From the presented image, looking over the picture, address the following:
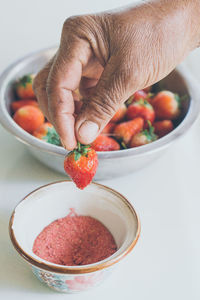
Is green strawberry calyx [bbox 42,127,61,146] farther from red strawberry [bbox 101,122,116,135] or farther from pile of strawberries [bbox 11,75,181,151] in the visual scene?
red strawberry [bbox 101,122,116,135]

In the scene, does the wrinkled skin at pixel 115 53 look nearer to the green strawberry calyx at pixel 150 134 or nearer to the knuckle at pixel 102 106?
the knuckle at pixel 102 106

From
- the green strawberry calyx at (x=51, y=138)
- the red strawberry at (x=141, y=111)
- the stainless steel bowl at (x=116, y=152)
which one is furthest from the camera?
the red strawberry at (x=141, y=111)

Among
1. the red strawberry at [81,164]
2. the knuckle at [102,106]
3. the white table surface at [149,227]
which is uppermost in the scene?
the knuckle at [102,106]

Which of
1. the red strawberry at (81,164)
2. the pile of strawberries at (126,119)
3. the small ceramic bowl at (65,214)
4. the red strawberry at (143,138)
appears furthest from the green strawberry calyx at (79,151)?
the red strawberry at (143,138)

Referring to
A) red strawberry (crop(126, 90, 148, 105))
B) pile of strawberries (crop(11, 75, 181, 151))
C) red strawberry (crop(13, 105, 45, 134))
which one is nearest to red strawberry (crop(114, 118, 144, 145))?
pile of strawberries (crop(11, 75, 181, 151))

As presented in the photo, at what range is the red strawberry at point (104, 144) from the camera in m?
0.98

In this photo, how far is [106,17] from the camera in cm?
73

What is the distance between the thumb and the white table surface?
10.5 inches

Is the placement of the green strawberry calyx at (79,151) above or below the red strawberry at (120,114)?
above

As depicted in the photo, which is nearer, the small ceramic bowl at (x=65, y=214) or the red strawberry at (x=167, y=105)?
the small ceramic bowl at (x=65, y=214)

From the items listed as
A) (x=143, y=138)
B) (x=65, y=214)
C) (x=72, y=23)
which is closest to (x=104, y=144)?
(x=143, y=138)

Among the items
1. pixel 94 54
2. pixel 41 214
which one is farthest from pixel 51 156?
pixel 94 54

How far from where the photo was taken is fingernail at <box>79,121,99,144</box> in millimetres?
704

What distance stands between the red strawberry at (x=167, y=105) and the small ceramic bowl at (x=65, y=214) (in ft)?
1.35
